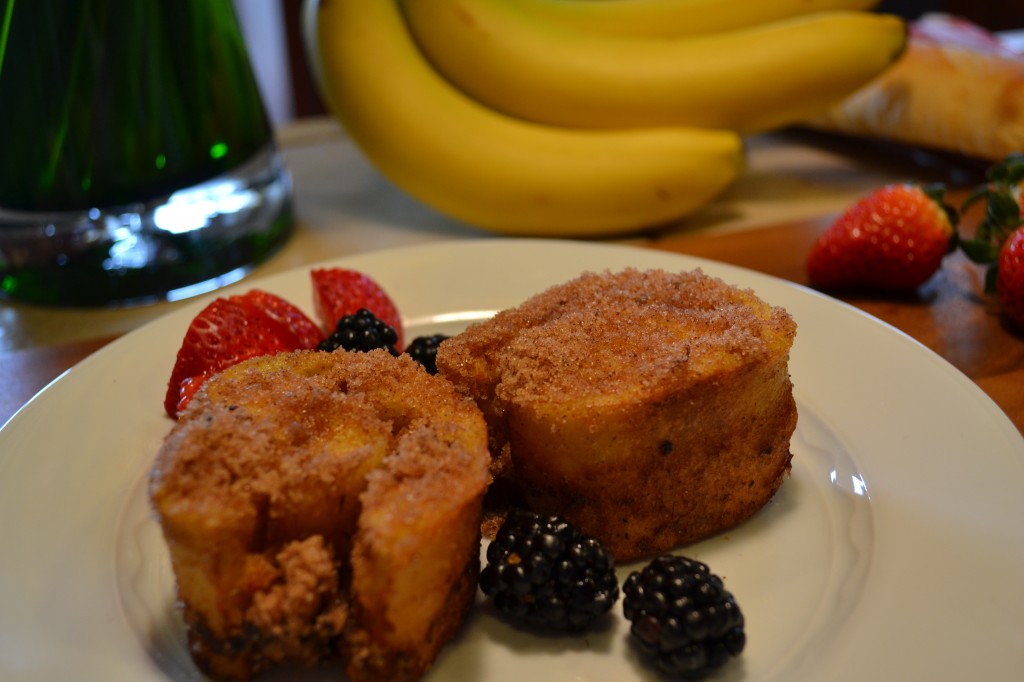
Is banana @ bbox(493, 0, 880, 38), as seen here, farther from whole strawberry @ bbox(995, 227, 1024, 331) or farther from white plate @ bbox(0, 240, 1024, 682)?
white plate @ bbox(0, 240, 1024, 682)

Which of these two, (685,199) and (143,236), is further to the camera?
(685,199)

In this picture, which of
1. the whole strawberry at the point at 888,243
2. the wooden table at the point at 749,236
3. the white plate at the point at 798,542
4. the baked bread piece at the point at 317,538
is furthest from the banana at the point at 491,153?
the baked bread piece at the point at 317,538

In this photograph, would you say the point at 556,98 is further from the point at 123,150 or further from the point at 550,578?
the point at 550,578

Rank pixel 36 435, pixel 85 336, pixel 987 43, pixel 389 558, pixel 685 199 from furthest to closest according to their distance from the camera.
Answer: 1. pixel 987 43
2. pixel 685 199
3. pixel 85 336
4. pixel 36 435
5. pixel 389 558

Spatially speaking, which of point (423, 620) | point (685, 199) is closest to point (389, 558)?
point (423, 620)

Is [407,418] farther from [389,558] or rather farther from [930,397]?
[930,397]

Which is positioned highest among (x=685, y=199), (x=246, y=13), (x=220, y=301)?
(x=220, y=301)

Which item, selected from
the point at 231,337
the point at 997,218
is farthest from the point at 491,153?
the point at 997,218
